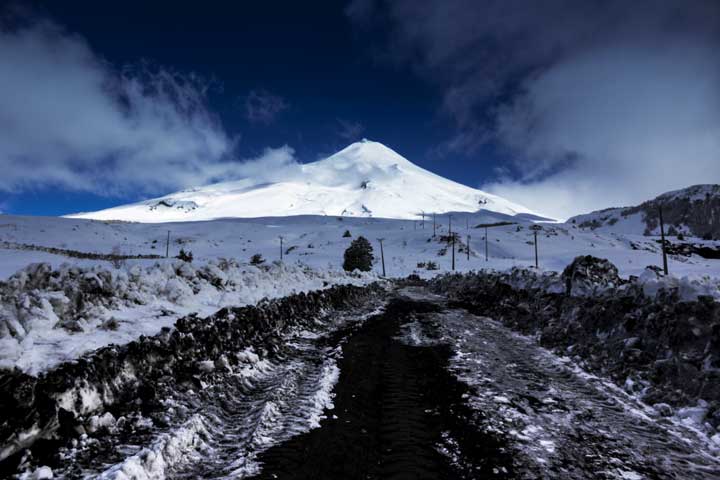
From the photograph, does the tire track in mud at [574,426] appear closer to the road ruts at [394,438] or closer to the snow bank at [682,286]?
the road ruts at [394,438]

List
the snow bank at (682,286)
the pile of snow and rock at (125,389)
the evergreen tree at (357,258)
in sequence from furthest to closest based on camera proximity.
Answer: the evergreen tree at (357,258)
the snow bank at (682,286)
the pile of snow and rock at (125,389)

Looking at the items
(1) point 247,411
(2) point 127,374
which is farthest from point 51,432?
(1) point 247,411

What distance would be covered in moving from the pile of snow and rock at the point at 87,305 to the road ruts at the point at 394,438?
122 inches

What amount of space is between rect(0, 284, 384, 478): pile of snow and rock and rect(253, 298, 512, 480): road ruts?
1472mm

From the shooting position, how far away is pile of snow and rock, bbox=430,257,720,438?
625 centimetres

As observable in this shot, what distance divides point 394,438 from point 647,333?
683cm

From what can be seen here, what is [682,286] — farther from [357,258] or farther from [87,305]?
[357,258]

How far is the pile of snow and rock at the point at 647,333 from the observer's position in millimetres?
6245

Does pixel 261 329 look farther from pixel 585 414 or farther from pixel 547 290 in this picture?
pixel 547 290

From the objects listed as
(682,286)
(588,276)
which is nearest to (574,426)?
(682,286)

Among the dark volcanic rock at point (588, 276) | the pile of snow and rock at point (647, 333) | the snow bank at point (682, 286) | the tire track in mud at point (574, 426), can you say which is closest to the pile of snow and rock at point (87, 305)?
the tire track in mud at point (574, 426)

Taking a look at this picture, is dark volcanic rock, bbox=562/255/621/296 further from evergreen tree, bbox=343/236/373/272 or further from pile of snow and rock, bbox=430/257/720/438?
evergreen tree, bbox=343/236/373/272

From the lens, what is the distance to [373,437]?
4.87 meters

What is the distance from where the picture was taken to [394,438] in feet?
15.8
